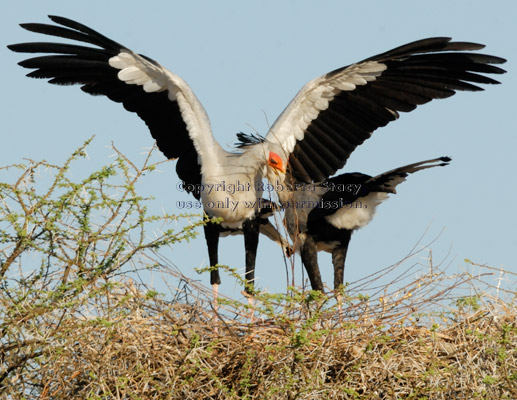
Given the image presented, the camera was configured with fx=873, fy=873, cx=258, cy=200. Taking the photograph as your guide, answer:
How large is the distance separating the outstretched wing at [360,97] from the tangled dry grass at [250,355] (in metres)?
1.77

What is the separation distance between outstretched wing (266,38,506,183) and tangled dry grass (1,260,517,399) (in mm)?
1775

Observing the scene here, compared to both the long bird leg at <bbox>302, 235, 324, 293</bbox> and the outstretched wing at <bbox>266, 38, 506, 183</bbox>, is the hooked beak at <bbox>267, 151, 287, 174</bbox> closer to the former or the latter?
the outstretched wing at <bbox>266, 38, 506, 183</bbox>

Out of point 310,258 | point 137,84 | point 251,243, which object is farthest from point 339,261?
point 137,84

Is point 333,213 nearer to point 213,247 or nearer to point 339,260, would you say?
point 339,260

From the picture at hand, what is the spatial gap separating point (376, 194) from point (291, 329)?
2.57 metres

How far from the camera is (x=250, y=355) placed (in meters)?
5.00

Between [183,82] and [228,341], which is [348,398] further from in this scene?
[183,82]

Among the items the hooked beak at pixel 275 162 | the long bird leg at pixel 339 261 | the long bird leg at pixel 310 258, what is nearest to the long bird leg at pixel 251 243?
the hooked beak at pixel 275 162

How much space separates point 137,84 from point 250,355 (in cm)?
266

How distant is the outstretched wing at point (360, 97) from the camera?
Result: 6.67 m

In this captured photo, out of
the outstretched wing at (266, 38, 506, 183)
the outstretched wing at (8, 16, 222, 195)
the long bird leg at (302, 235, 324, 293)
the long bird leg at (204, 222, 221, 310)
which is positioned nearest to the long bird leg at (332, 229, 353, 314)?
the long bird leg at (302, 235, 324, 293)

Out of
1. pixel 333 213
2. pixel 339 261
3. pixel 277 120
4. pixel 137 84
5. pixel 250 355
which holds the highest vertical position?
pixel 137 84

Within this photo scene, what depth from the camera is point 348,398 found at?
4977 millimetres

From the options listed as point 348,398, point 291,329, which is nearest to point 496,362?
point 348,398
